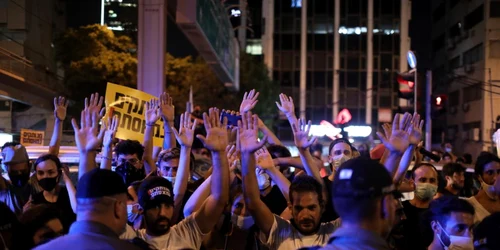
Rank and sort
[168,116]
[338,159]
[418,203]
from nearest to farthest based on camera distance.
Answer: [418,203], [338,159], [168,116]

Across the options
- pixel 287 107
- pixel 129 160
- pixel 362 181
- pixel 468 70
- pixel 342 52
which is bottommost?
pixel 129 160

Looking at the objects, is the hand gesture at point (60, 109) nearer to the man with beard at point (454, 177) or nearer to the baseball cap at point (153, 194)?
the baseball cap at point (153, 194)

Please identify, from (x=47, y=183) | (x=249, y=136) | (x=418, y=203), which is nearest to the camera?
(x=249, y=136)

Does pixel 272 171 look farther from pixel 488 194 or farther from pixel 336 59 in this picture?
pixel 336 59

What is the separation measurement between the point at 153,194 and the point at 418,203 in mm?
2661

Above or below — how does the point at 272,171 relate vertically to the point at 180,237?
above

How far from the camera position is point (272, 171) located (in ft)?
16.7

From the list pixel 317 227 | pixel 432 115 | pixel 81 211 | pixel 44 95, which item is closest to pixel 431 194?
pixel 317 227

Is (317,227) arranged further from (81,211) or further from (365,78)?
(365,78)

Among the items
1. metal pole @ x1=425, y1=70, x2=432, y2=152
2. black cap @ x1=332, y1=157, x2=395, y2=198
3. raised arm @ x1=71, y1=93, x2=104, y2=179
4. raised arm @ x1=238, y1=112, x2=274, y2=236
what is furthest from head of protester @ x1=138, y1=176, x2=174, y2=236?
metal pole @ x1=425, y1=70, x2=432, y2=152

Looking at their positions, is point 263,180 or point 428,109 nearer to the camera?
point 263,180

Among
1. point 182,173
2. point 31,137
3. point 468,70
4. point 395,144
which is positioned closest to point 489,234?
point 395,144

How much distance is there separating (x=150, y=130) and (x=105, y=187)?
350cm

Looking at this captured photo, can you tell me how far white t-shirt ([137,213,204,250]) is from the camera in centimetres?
412
